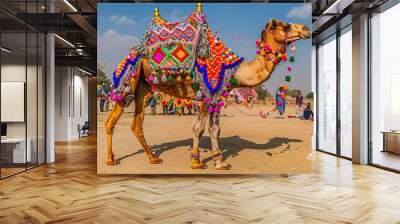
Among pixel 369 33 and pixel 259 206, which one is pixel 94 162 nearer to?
pixel 259 206

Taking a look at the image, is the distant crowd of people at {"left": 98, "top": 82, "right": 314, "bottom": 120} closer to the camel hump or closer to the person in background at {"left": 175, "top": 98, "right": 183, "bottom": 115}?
the person in background at {"left": 175, "top": 98, "right": 183, "bottom": 115}

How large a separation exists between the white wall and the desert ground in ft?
30.2

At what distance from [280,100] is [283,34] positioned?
3.37ft

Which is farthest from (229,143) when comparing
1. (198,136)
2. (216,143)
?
(198,136)

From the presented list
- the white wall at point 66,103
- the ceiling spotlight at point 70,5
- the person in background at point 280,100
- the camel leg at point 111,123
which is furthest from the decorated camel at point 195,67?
the white wall at point 66,103

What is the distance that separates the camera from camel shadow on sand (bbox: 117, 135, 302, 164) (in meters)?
6.11

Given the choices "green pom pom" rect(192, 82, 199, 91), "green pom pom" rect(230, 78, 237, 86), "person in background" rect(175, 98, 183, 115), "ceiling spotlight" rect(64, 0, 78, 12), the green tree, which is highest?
"ceiling spotlight" rect(64, 0, 78, 12)

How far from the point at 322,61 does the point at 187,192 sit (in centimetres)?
661

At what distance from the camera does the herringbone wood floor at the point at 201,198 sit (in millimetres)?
3924

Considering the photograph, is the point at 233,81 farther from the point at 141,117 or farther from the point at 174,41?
the point at 141,117

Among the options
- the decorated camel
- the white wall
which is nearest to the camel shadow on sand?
the decorated camel

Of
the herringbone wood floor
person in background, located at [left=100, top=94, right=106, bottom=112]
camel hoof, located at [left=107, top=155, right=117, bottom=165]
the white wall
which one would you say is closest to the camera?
the herringbone wood floor

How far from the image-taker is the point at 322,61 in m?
10.2

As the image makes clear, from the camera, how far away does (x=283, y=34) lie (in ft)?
19.8
